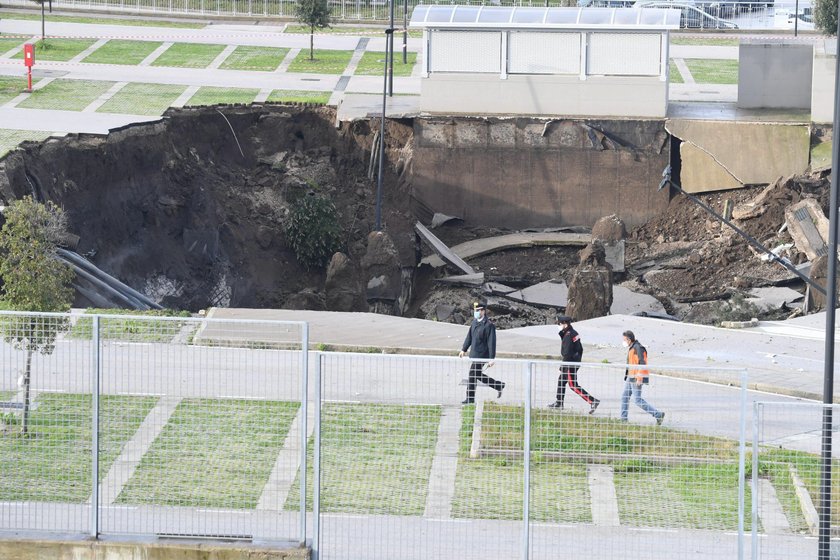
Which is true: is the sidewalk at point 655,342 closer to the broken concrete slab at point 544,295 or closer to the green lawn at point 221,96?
the broken concrete slab at point 544,295

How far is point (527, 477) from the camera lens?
12.9 metres

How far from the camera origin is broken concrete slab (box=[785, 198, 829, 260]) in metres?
30.3

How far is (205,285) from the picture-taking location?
31484 mm

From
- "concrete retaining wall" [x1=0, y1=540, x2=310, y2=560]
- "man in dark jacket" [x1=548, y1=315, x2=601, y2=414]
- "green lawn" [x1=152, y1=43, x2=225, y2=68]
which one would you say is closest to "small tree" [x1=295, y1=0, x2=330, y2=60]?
"green lawn" [x1=152, y1=43, x2=225, y2=68]

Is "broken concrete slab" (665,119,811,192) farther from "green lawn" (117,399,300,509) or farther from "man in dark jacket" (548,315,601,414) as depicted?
"green lawn" (117,399,300,509)

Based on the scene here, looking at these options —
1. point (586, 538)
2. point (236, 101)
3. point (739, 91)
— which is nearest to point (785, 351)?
point (586, 538)

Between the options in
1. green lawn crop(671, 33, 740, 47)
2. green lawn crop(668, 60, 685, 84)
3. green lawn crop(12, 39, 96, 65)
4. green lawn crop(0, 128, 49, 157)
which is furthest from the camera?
green lawn crop(671, 33, 740, 47)

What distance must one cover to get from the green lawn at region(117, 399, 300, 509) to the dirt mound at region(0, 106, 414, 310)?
14.4 m

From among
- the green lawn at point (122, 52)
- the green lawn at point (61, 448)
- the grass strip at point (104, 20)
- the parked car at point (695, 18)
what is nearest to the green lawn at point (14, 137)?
the green lawn at point (122, 52)

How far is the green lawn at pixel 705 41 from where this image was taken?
47500 mm

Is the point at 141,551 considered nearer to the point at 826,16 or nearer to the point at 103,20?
the point at 826,16

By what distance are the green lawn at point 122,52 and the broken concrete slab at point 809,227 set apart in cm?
2060

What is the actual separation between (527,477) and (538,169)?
924 inches

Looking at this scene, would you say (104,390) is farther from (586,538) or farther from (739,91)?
(739,91)
